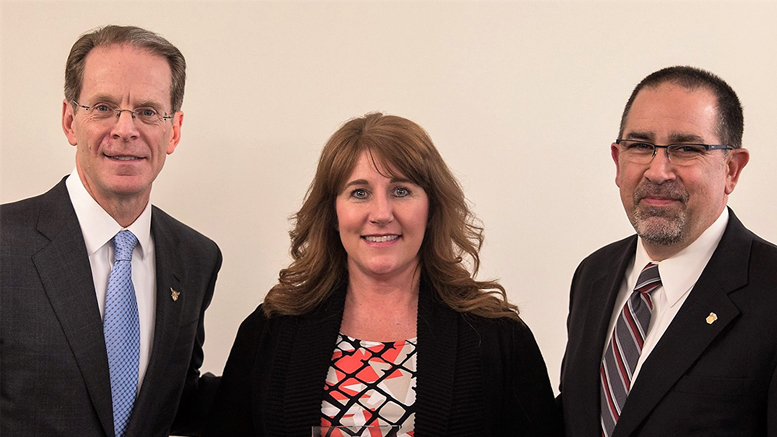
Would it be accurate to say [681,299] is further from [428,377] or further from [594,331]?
[428,377]

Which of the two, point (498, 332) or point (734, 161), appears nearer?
point (734, 161)

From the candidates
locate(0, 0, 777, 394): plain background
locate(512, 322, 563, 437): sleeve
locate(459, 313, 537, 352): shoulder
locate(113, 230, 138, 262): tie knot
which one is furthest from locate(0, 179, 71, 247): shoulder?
locate(512, 322, 563, 437): sleeve

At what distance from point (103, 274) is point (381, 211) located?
0.92 metres

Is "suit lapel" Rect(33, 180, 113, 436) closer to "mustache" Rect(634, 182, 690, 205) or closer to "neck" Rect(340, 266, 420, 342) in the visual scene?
"neck" Rect(340, 266, 420, 342)

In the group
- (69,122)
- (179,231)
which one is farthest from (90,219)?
(179,231)

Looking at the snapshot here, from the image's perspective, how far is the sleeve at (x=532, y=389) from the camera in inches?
103

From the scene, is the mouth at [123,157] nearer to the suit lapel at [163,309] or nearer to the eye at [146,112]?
the eye at [146,112]

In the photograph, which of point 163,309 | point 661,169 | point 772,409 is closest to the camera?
point 772,409

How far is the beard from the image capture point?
2.36m

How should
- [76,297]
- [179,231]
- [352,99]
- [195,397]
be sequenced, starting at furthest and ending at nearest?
1. [352,99]
2. [195,397]
3. [179,231]
4. [76,297]

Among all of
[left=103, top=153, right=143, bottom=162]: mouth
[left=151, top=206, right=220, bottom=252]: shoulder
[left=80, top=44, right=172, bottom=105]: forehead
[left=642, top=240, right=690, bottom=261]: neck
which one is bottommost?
[left=642, top=240, right=690, bottom=261]: neck

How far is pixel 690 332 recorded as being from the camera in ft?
7.44

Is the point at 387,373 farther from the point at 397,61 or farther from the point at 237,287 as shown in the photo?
the point at 397,61

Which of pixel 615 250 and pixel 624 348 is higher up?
pixel 615 250
